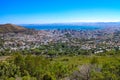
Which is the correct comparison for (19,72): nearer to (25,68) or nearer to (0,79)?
(25,68)

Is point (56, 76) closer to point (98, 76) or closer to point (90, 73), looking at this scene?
point (90, 73)

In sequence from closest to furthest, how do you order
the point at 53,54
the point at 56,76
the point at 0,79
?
the point at 0,79 < the point at 56,76 < the point at 53,54

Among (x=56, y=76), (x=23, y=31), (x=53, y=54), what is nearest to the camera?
(x=56, y=76)

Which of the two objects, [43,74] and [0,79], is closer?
[0,79]

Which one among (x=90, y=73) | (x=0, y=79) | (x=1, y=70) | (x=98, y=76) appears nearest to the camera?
(x=98, y=76)

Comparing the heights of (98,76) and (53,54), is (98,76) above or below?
above

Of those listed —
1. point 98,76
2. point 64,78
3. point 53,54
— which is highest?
point 98,76

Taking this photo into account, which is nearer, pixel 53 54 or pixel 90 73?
pixel 90 73

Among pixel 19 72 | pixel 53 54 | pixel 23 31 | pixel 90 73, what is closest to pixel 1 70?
pixel 19 72

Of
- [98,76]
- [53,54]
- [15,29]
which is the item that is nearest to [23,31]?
[15,29]
